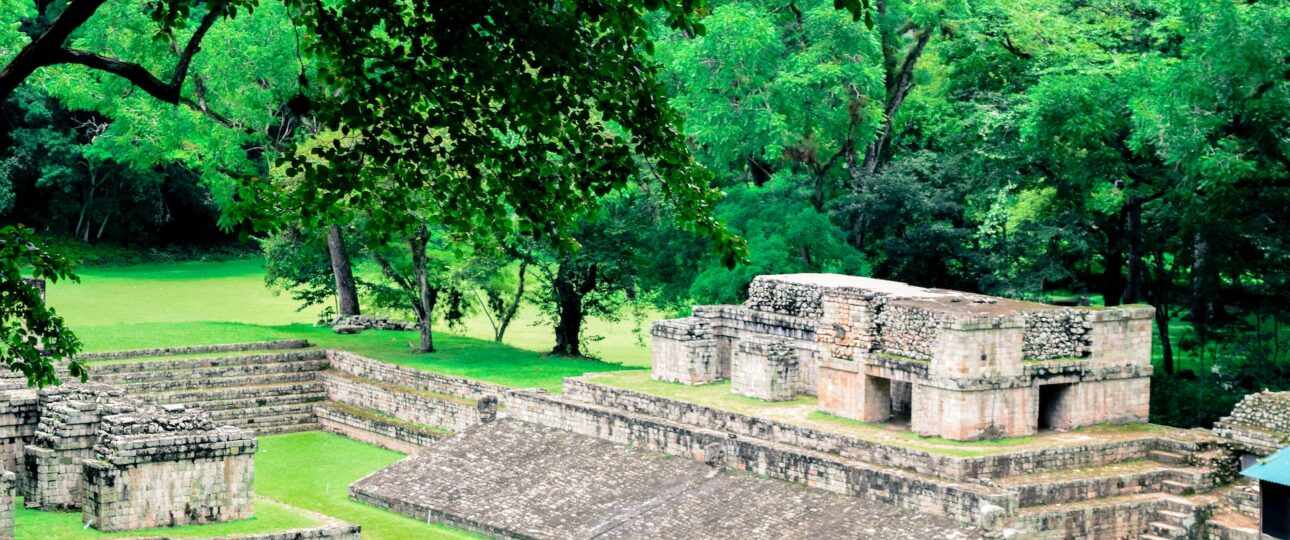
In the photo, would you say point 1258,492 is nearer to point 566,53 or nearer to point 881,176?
point 881,176

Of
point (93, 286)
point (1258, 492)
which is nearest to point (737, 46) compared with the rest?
point (1258, 492)

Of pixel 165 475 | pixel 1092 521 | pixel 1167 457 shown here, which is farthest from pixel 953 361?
pixel 165 475

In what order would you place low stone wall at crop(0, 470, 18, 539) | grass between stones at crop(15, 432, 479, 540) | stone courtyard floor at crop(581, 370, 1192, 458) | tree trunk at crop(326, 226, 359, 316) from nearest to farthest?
low stone wall at crop(0, 470, 18, 539), grass between stones at crop(15, 432, 479, 540), stone courtyard floor at crop(581, 370, 1192, 458), tree trunk at crop(326, 226, 359, 316)

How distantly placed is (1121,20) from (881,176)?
5106 mm

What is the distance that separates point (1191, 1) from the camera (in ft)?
82.9

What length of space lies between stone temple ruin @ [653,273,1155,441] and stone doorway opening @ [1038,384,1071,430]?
2cm

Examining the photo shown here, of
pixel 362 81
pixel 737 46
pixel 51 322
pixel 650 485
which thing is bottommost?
pixel 650 485

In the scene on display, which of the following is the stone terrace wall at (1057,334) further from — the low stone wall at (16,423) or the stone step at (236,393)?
the stone step at (236,393)

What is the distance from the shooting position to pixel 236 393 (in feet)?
97.5

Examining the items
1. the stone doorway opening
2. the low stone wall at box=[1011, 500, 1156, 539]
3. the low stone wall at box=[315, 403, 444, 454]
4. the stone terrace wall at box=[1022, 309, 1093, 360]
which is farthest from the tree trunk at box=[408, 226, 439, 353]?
the low stone wall at box=[1011, 500, 1156, 539]

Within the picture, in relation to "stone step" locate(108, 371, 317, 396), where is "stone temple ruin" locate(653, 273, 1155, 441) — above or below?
above

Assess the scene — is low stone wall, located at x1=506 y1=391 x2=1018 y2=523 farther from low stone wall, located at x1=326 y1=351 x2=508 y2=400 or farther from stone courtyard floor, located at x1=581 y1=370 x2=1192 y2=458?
low stone wall, located at x1=326 y1=351 x2=508 y2=400

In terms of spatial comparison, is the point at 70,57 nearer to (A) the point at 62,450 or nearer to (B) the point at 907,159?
(A) the point at 62,450

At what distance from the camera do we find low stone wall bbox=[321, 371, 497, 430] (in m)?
27.3
